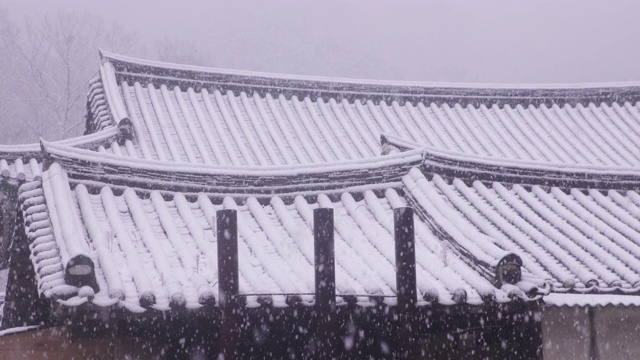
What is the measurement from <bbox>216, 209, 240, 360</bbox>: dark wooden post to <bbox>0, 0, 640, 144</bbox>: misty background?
105ft

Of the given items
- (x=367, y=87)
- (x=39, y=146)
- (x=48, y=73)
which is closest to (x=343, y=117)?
(x=367, y=87)

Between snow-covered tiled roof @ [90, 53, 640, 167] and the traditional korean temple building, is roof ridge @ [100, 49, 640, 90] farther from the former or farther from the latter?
the traditional korean temple building

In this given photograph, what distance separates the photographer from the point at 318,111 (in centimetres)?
1272

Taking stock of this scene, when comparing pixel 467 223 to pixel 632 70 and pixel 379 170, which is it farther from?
Result: pixel 632 70

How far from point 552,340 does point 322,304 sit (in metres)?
2.62

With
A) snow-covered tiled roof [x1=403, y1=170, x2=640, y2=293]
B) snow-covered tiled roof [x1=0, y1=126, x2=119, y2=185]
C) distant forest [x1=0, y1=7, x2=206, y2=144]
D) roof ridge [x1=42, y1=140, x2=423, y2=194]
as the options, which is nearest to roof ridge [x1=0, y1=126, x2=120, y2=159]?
snow-covered tiled roof [x1=0, y1=126, x2=119, y2=185]

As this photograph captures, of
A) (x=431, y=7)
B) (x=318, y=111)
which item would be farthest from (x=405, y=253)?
(x=431, y=7)

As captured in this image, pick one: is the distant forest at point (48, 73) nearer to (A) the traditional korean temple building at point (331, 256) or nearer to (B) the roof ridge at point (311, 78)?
(B) the roof ridge at point (311, 78)

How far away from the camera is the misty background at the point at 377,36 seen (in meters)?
45.8

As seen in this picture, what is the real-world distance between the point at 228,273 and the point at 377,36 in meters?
56.8

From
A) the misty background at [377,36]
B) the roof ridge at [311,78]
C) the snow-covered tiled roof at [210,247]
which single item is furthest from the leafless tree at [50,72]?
the snow-covered tiled roof at [210,247]

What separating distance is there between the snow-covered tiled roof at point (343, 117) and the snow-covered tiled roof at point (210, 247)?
4.23 meters

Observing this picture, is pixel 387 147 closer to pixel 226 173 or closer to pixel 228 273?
pixel 226 173

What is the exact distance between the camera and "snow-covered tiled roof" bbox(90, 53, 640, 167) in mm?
11000
